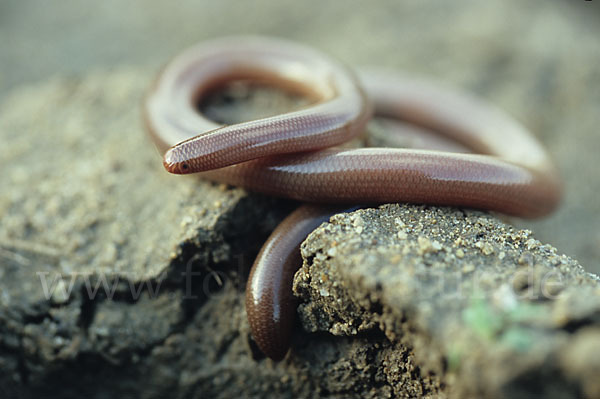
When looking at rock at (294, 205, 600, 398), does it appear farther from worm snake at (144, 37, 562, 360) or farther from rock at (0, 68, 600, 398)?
worm snake at (144, 37, 562, 360)

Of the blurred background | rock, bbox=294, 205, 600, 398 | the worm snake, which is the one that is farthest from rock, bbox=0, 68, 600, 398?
the blurred background

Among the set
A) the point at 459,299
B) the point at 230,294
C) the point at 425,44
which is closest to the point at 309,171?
the point at 230,294

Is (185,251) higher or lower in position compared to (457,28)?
lower

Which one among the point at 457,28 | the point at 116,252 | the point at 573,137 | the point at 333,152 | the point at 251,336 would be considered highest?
the point at 457,28

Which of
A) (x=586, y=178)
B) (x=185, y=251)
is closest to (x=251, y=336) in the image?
(x=185, y=251)

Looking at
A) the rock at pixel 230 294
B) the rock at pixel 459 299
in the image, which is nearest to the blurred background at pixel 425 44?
the rock at pixel 230 294

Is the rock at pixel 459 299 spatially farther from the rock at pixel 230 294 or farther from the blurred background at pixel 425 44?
the blurred background at pixel 425 44

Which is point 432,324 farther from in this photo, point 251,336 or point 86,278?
point 86,278
